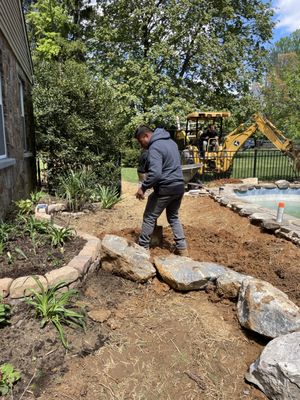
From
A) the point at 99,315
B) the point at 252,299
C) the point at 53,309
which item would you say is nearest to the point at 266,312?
the point at 252,299

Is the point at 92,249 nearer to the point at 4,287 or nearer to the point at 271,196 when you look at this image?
the point at 4,287

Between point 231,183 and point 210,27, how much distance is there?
33.5ft

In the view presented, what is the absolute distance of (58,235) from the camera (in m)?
4.00

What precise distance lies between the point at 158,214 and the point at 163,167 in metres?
0.60

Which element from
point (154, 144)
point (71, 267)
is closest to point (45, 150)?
point (154, 144)

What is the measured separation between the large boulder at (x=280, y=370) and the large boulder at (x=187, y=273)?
1162 millimetres

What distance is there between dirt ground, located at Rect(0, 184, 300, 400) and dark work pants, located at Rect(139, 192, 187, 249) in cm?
69

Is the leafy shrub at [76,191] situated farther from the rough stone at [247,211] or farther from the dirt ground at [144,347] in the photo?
the dirt ground at [144,347]

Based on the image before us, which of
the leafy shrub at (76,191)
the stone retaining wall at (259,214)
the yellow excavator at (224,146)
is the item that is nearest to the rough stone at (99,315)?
the stone retaining wall at (259,214)

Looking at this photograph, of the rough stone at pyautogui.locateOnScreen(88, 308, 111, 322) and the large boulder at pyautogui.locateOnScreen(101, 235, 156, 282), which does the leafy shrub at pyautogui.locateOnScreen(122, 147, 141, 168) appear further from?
the rough stone at pyautogui.locateOnScreen(88, 308, 111, 322)

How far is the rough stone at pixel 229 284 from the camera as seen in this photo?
137 inches

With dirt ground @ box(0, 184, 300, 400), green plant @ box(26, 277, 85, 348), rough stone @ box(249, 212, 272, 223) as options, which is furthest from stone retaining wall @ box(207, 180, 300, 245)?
green plant @ box(26, 277, 85, 348)

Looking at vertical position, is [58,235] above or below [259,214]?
above

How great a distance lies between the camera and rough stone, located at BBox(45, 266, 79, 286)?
3.18m
